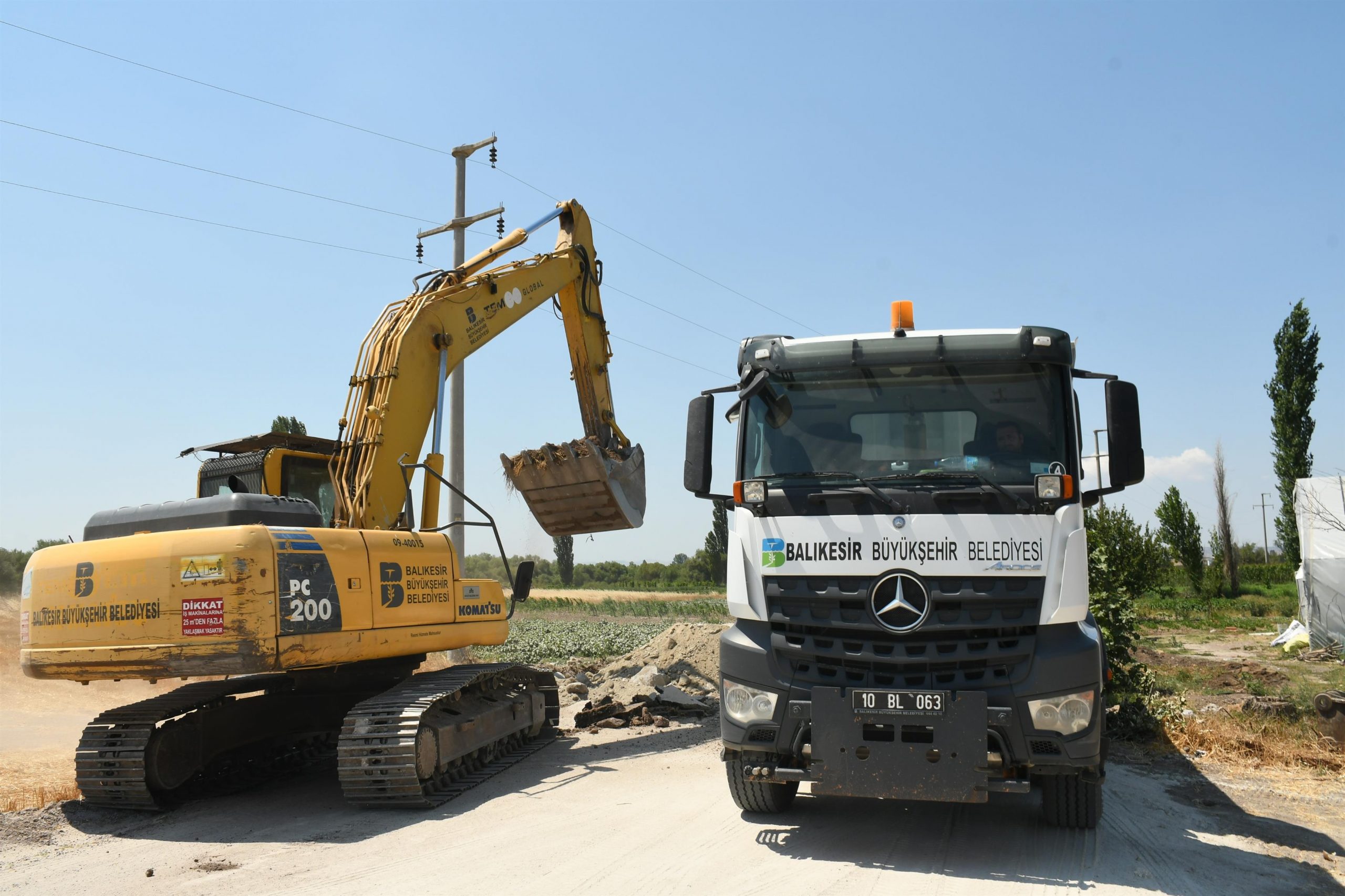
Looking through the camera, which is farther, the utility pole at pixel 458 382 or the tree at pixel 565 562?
the tree at pixel 565 562

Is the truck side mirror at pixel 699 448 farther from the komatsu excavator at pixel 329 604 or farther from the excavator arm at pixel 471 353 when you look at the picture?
the excavator arm at pixel 471 353

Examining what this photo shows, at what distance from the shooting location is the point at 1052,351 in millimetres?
6238

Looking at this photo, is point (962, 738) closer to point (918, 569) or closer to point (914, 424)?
point (918, 569)

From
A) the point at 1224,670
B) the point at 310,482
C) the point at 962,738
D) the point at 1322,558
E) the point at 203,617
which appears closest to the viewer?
the point at 962,738

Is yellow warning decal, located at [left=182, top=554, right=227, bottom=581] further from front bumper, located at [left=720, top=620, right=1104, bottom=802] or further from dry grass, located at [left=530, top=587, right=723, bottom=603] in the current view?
dry grass, located at [left=530, top=587, right=723, bottom=603]

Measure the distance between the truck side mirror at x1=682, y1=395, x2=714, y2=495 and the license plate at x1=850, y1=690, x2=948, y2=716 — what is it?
6.10 ft

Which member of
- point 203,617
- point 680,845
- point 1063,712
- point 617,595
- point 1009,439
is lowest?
point 617,595

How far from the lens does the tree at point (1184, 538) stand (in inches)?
1652

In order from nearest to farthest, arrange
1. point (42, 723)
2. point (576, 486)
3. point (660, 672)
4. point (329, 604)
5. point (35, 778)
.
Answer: point (329, 604) < point (35, 778) < point (576, 486) < point (42, 723) < point (660, 672)

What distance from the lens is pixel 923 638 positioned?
19.4 ft

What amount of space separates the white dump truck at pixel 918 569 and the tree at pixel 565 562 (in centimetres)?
6986

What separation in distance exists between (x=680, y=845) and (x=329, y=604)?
3250 millimetres

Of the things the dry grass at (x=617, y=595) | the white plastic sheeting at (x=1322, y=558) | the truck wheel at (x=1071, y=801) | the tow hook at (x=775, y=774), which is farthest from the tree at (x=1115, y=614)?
→ the dry grass at (x=617, y=595)

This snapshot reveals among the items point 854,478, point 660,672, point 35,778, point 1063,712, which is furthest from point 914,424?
point 35,778
